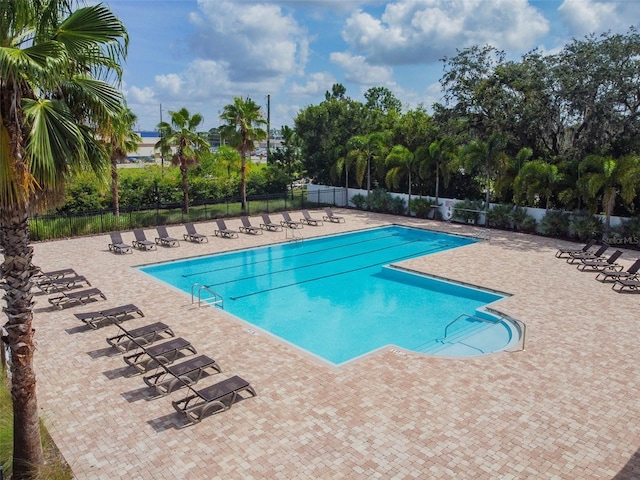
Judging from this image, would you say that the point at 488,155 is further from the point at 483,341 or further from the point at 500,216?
the point at 483,341

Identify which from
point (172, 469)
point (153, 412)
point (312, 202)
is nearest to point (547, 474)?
point (172, 469)

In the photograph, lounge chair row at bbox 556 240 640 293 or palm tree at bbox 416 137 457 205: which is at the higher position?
palm tree at bbox 416 137 457 205

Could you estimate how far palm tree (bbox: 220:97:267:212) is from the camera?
26.3 meters

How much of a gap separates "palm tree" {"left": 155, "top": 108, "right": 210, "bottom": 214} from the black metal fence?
2.70 meters

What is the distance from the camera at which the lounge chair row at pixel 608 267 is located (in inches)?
596

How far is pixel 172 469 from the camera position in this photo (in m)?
6.68

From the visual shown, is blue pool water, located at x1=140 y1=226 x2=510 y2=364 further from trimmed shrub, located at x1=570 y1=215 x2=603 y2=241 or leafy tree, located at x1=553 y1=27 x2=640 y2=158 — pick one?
leafy tree, located at x1=553 y1=27 x2=640 y2=158

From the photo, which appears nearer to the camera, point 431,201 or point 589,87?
point 589,87

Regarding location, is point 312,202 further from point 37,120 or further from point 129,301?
point 37,120

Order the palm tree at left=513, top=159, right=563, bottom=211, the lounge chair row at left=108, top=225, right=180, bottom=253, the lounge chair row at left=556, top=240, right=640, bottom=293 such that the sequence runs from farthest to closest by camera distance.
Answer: the palm tree at left=513, top=159, right=563, bottom=211 → the lounge chair row at left=108, top=225, right=180, bottom=253 → the lounge chair row at left=556, top=240, right=640, bottom=293

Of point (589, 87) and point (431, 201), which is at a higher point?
point (589, 87)

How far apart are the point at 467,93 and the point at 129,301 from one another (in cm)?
2108

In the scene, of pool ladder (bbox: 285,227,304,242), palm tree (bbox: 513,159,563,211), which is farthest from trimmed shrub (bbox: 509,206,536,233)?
pool ladder (bbox: 285,227,304,242)

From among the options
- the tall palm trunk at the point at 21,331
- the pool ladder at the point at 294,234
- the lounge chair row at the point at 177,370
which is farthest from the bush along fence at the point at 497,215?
the tall palm trunk at the point at 21,331
